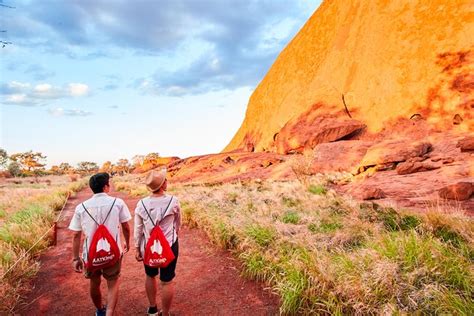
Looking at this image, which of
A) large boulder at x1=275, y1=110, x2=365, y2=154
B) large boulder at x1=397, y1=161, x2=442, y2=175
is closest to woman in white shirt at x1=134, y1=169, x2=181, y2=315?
large boulder at x1=397, y1=161, x2=442, y2=175

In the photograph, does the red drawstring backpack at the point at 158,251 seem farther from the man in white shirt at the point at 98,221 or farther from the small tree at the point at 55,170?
the small tree at the point at 55,170

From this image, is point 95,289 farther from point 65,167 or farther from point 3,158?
point 65,167

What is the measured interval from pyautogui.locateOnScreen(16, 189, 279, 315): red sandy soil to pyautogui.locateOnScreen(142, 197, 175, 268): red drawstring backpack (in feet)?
3.89

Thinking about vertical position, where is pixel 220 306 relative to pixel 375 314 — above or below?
below

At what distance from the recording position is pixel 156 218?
3.71 metres

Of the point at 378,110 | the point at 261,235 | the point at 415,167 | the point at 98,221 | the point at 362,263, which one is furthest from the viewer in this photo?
the point at 378,110

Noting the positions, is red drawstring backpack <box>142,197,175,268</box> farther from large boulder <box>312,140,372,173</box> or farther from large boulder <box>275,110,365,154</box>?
large boulder <box>275,110,365,154</box>

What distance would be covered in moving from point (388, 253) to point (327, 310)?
113 centimetres

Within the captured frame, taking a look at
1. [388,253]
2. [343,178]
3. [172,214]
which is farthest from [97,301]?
[343,178]

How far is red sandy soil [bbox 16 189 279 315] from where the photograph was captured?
453cm

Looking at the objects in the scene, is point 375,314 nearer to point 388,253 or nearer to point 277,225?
point 388,253

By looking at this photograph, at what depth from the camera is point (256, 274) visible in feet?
17.3

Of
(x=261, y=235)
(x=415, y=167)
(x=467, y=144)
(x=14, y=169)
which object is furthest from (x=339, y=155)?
(x=14, y=169)

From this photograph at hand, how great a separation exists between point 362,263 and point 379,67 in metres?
23.0
